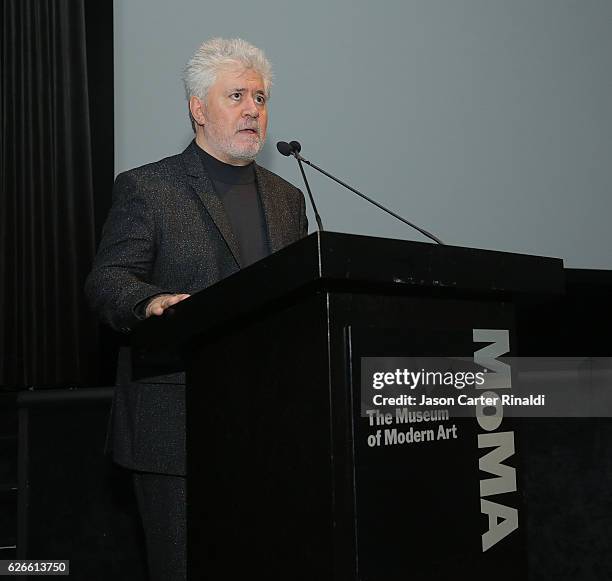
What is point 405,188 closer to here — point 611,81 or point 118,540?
point 611,81

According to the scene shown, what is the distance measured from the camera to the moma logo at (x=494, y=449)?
2.92 feet

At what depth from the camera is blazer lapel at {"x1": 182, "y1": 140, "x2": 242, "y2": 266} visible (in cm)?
137

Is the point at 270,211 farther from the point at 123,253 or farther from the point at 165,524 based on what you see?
the point at 165,524

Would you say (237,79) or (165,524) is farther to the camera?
(237,79)

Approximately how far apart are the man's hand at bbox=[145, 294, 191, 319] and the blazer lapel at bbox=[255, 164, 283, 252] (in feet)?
1.28

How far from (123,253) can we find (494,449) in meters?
0.77

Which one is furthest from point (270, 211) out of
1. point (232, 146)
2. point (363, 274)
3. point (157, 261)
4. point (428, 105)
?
point (428, 105)

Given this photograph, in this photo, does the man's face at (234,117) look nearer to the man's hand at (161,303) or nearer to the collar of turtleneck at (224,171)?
the collar of turtleneck at (224,171)

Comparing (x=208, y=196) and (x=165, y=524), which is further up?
(x=208, y=196)

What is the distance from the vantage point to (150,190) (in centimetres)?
142

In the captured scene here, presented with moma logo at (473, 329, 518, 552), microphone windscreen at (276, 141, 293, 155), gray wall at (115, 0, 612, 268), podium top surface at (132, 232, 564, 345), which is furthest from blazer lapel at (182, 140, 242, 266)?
gray wall at (115, 0, 612, 268)

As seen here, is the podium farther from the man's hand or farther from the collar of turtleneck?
the collar of turtleneck

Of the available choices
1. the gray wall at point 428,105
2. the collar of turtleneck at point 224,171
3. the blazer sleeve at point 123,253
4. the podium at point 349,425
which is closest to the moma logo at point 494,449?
the podium at point 349,425

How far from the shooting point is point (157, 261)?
1410 mm
